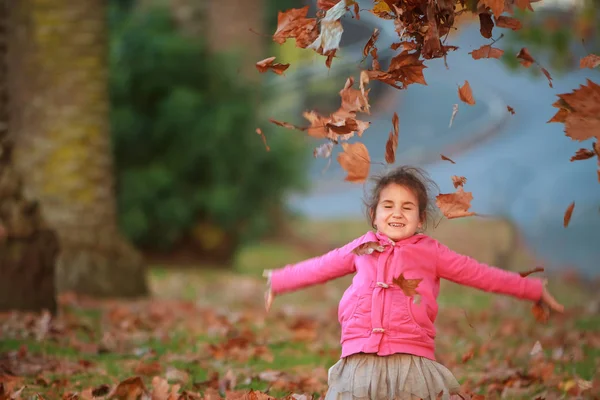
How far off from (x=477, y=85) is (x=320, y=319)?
22.0 meters

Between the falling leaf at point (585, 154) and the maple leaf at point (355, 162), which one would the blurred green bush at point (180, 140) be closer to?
the maple leaf at point (355, 162)

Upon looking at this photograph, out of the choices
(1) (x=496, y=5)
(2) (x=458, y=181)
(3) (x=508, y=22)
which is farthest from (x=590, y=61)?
(2) (x=458, y=181)

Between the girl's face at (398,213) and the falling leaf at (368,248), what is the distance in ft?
0.32

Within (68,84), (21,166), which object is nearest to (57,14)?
(68,84)

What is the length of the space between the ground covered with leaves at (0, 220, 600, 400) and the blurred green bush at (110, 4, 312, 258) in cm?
466

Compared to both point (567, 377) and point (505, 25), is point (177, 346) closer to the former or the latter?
point (567, 377)

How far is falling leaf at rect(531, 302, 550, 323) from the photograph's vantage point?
3733mm

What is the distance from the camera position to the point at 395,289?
11.8ft

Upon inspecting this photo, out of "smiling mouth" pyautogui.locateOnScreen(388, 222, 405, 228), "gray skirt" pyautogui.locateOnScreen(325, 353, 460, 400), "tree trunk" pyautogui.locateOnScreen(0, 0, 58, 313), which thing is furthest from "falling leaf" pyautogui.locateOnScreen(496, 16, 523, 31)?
A: "tree trunk" pyautogui.locateOnScreen(0, 0, 58, 313)

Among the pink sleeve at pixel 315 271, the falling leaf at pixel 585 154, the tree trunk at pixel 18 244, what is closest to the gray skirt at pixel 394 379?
the pink sleeve at pixel 315 271

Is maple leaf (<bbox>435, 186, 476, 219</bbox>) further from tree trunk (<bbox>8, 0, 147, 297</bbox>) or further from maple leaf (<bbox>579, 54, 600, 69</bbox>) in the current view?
Answer: tree trunk (<bbox>8, 0, 147, 297</bbox>)

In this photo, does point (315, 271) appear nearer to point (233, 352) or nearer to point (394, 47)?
point (394, 47)

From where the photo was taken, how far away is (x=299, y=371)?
5.12 m

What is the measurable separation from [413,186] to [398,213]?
0.47ft
